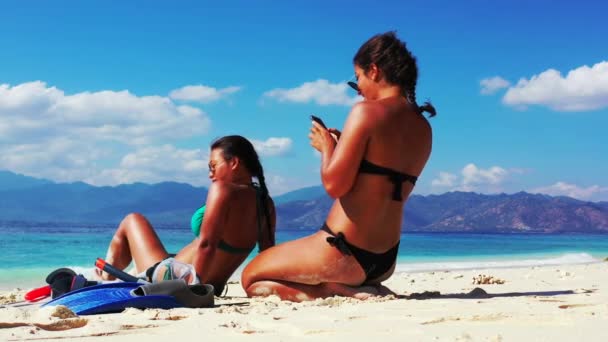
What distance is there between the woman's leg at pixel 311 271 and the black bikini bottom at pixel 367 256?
0.04 meters

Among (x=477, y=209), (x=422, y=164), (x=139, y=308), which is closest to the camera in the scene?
(x=139, y=308)

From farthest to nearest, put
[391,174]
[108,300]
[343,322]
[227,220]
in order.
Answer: [227,220]
[391,174]
[108,300]
[343,322]

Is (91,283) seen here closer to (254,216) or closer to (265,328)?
(254,216)

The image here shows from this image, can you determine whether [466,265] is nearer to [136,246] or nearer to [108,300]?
[136,246]

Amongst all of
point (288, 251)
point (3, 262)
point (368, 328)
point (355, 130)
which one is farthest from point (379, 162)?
→ point (3, 262)

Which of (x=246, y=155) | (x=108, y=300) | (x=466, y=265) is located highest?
(x=246, y=155)

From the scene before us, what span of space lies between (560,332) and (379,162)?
1538 mm

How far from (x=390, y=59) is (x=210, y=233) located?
5.67 ft

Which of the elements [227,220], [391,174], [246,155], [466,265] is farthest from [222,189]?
[466,265]

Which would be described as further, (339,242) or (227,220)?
(227,220)

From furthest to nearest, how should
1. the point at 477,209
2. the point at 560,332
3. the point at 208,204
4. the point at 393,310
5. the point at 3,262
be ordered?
the point at 477,209 < the point at 3,262 < the point at 208,204 < the point at 393,310 < the point at 560,332

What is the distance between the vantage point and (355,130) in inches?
156

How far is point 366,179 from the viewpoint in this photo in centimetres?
405

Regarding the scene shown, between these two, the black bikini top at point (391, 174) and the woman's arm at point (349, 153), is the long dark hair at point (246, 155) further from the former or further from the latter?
the black bikini top at point (391, 174)
